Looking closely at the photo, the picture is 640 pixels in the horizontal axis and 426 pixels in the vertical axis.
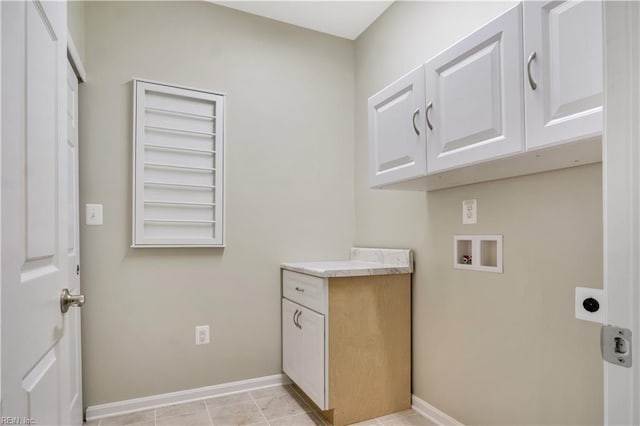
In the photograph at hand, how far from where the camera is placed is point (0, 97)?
67 centimetres

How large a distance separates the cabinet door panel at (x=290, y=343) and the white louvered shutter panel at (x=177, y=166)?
655 mm

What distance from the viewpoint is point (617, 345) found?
1.93ft

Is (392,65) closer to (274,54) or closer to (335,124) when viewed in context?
(335,124)

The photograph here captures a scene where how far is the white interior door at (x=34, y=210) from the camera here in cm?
70

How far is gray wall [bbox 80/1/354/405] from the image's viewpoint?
7.54ft

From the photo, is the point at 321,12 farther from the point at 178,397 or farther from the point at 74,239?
the point at 178,397

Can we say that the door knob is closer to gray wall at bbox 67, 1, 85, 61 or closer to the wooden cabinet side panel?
the wooden cabinet side panel

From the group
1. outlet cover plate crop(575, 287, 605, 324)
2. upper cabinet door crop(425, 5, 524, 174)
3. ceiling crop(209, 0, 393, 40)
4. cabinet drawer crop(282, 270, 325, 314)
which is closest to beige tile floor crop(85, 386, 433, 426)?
cabinet drawer crop(282, 270, 325, 314)

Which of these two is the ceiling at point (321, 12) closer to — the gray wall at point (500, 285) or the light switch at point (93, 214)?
the gray wall at point (500, 285)

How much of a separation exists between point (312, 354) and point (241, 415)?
57 centimetres

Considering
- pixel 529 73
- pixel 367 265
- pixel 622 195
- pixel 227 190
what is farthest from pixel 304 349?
pixel 622 195

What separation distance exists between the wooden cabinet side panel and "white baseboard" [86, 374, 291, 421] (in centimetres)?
74

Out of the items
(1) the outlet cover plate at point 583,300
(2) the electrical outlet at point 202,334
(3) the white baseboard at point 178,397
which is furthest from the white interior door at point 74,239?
(1) the outlet cover plate at point 583,300

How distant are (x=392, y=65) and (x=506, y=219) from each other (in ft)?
4.60
